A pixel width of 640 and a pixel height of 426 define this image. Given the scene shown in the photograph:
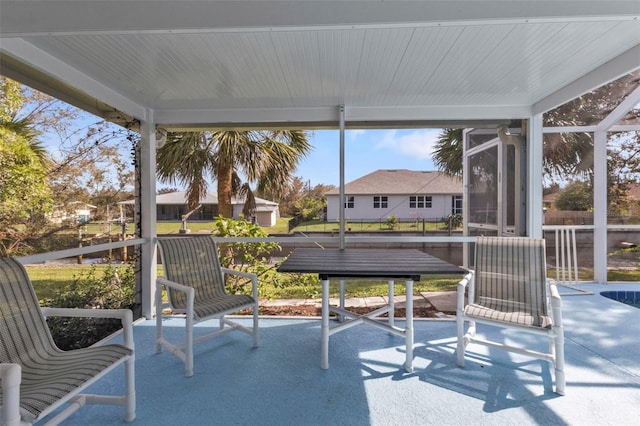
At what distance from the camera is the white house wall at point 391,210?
14.0 ft

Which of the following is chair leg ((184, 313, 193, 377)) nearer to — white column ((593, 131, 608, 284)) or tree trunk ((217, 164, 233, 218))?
tree trunk ((217, 164, 233, 218))

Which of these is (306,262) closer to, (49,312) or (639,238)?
(49,312)

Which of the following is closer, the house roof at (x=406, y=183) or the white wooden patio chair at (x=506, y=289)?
the white wooden patio chair at (x=506, y=289)

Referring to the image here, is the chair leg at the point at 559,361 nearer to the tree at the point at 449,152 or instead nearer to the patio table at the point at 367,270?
the patio table at the point at 367,270

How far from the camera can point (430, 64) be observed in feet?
9.06

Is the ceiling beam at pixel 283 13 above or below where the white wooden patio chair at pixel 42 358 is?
above

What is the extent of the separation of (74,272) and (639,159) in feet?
26.7

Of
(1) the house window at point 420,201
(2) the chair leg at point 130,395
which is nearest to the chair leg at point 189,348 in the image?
(2) the chair leg at point 130,395

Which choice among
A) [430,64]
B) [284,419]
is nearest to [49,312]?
[284,419]

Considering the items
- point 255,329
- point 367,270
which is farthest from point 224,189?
point 367,270

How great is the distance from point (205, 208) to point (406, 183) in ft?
11.3

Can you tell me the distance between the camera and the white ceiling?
5.51 feet

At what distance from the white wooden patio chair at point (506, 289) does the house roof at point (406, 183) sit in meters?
2.16

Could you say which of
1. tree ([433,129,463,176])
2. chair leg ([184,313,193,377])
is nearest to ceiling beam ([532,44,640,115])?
tree ([433,129,463,176])
